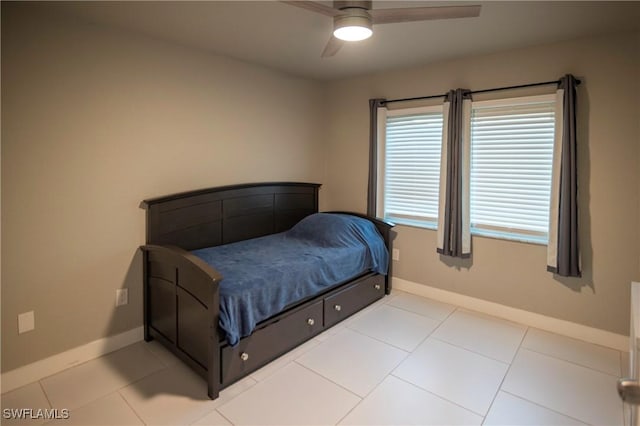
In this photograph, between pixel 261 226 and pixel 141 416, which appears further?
pixel 261 226

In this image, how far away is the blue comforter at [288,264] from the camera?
7.22 feet

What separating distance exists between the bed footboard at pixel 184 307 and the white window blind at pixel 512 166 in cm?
249

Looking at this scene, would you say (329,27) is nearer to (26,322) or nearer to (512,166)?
(512,166)

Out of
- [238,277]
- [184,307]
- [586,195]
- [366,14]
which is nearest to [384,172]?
[586,195]

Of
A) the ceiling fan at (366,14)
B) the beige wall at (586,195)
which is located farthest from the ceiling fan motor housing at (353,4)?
the beige wall at (586,195)

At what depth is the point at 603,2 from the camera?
2.13 metres

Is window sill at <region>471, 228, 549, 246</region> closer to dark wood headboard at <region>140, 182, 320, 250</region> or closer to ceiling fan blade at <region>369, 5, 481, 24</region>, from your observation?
dark wood headboard at <region>140, 182, 320, 250</region>

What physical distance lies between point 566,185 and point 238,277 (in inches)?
99.9

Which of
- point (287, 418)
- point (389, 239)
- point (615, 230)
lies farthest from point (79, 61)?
point (615, 230)

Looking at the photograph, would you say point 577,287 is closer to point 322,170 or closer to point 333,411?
point 333,411

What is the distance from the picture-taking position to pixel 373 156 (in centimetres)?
388

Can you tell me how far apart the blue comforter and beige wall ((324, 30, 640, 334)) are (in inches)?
30.0

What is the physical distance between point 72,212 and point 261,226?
162 centimetres

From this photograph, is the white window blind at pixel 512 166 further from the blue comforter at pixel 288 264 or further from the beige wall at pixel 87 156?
the beige wall at pixel 87 156
